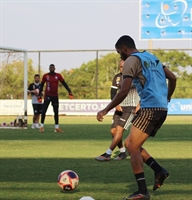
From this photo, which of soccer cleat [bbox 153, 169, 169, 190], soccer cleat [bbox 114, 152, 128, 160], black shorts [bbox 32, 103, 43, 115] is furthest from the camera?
black shorts [bbox 32, 103, 43, 115]

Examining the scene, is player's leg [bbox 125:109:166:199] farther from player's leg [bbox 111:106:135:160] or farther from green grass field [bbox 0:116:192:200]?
player's leg [bbox 111:106:135:160]

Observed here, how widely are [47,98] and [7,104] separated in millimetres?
6535

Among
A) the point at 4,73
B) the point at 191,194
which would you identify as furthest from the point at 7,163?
the point at 4,73

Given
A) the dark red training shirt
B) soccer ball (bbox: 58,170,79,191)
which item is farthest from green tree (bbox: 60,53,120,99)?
soccer ball (bbox: 58,170,79,191)

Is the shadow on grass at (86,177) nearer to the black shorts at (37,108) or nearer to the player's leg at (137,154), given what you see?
the player's leg at (137,154)

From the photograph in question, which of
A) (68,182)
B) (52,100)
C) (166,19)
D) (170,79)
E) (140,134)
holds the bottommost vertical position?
(68,182)

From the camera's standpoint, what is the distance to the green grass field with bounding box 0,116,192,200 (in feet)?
25.0

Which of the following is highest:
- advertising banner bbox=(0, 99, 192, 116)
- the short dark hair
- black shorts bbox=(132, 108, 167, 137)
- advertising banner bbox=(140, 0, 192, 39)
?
advertising banner bbox=(140, 0, 192, 39)

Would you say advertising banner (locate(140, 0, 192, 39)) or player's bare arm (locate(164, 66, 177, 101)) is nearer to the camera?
player's bare arm (locate(164, 66, 177, 101))

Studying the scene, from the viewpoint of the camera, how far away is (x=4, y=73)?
25.2 meters

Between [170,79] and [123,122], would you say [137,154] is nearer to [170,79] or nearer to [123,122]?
[170,79]

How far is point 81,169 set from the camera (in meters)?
10.1

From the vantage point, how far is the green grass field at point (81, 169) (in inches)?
300

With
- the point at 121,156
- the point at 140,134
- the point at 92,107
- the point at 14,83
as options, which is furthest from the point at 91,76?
the point at 140,134
